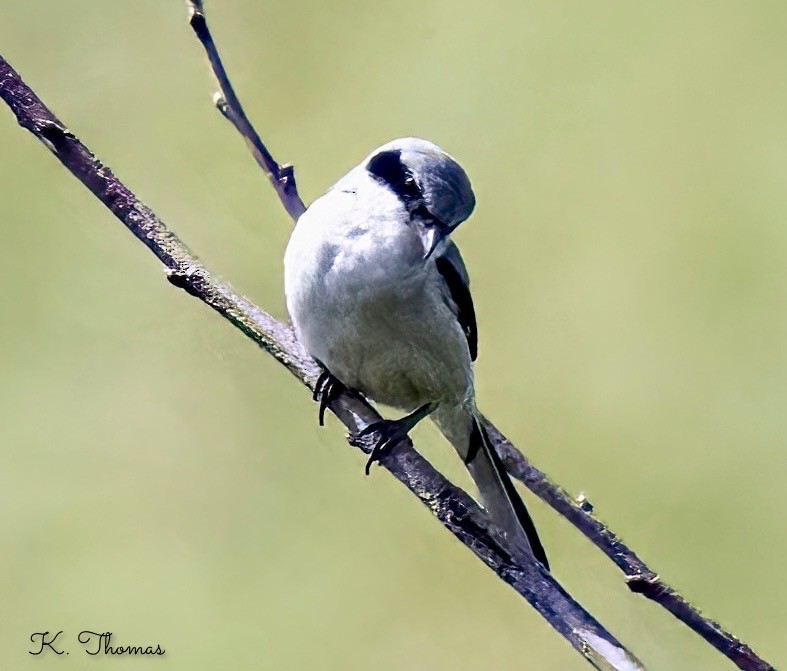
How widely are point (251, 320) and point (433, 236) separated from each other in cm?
32

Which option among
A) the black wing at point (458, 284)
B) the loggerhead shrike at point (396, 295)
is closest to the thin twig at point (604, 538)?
the loggerhead shrike at point (396, 295)

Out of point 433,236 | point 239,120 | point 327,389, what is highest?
point 239,120

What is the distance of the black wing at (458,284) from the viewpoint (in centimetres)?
139

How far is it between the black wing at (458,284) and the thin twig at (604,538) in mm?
213

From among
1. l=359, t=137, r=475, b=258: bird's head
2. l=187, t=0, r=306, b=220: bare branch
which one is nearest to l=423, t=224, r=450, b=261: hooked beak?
l=359, t=137, r=475, b=258: bird's head

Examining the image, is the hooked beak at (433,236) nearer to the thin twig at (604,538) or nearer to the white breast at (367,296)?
the white breast at (367,296)

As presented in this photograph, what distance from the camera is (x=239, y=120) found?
121cm

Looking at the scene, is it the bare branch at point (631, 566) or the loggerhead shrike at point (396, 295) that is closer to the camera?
the bare branch at point (631, 566)

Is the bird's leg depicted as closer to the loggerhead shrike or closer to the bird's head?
the loggerhead shrike

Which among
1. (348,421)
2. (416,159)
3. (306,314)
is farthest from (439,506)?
(416,159)

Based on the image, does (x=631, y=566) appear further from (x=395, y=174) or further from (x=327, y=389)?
(x=395, y=174)

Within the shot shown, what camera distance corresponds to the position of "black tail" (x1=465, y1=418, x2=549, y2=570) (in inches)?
49.9

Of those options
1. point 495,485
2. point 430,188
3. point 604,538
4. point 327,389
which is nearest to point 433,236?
point 430,188

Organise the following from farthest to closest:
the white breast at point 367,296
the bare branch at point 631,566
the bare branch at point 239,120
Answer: the white breast at point 367,296 < the bare branch at point 239,120 < the bare branch at point 631,566
